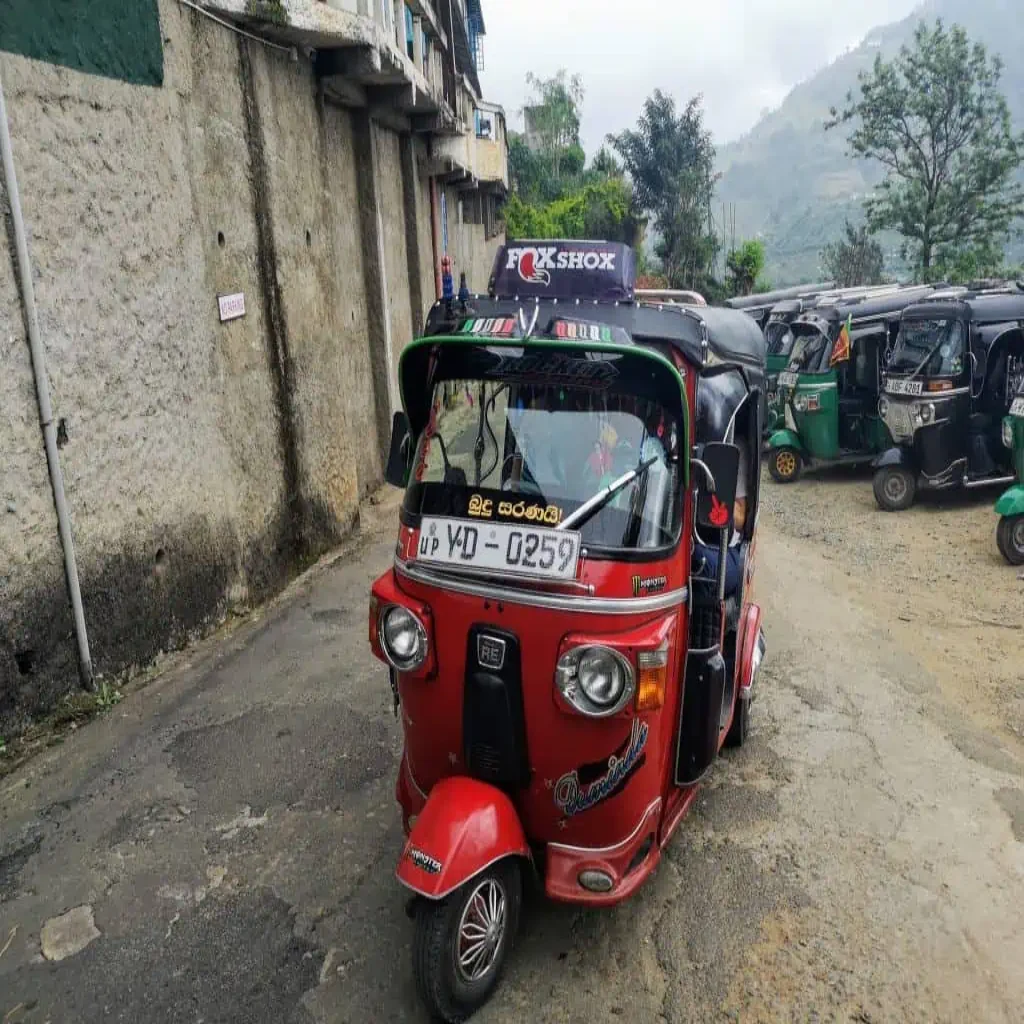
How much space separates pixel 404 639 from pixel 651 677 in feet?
3.28

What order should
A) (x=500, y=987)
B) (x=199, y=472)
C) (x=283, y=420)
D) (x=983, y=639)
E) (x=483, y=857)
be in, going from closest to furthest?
1. (x=483, y=857)
2. (x=500, y=987)
3. (x=199, y=472)
4. (x=983, y=639)
5. (x=283, y=420)

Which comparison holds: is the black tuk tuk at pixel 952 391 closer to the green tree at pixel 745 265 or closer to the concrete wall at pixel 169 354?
the concrete wall at pixel 169 354

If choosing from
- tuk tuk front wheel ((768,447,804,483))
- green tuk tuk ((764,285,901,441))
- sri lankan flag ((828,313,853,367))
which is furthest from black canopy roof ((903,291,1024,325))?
tuk tuk front wheel ((768,447,804,483))

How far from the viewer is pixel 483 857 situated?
127 inches

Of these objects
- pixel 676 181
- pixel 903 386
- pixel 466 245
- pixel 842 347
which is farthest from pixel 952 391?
pixel 676 181

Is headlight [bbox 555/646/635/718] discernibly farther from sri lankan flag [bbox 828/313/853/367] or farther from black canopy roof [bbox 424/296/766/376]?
sri lankan flag [bbox 828/313/853/367]

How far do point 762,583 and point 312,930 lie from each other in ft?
18.8

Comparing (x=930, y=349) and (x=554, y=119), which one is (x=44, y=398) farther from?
(x=554, y=119)

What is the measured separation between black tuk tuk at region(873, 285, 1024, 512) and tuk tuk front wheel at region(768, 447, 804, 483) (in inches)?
88.8

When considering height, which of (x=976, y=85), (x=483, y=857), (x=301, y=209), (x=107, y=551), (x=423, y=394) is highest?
(x=976, y=85)

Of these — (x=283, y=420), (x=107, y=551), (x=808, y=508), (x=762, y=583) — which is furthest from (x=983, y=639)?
(x=107, y=551)

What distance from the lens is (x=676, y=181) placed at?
3806 centimetres

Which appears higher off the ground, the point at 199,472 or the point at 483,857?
the point at 199,472

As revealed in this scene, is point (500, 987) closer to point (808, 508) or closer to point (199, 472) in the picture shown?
point (199, 472)
